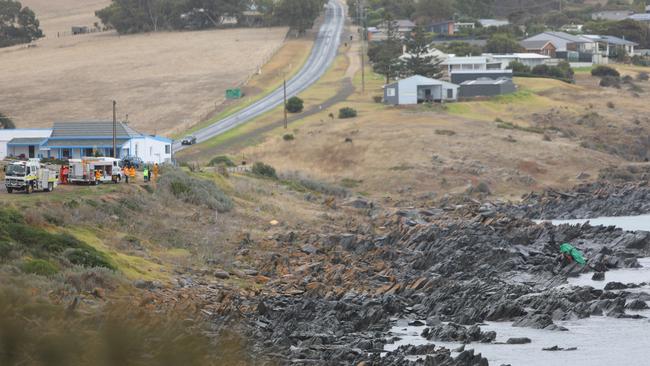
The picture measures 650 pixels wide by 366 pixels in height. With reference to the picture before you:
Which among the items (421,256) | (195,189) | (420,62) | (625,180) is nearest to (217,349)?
(421,256)

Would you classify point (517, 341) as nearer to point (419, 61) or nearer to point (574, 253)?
point (574, 253)

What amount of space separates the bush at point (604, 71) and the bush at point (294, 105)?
123ft

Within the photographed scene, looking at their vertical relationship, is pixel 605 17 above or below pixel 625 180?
above

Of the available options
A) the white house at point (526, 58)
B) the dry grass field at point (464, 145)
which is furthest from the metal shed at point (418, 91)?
the white house at point (526, 58)

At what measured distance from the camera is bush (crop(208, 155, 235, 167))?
271 ft

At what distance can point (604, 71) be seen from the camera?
126562 millimetres

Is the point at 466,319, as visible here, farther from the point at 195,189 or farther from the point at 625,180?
the point at 625,180

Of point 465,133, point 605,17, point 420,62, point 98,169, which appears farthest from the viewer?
point 605,17

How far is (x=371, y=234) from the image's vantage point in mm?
56000

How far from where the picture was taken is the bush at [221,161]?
82.5m

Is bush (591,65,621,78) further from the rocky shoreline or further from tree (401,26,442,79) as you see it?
the rocky shoreline

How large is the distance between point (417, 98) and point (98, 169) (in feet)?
183

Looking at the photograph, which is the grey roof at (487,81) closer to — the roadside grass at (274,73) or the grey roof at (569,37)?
the roadside grass at (274,73)

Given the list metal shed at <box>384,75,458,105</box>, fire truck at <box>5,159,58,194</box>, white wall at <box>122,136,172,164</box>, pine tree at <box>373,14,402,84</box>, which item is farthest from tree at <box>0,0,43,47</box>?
fire truck at <box>5,159,58,194</box>
